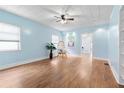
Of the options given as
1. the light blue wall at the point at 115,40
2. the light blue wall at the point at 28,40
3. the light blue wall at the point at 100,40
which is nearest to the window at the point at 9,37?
the light blue wall at the point at 28,40

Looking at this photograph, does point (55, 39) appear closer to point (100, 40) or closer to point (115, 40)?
point (100, 40)

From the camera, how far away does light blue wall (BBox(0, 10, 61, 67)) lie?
515 cm

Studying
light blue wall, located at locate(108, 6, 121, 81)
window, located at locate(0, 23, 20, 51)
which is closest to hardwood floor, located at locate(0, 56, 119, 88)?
light blue wall, located at locate(108, 6, 121, 81)

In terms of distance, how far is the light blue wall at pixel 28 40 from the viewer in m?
5.15

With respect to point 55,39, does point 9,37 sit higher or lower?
lower

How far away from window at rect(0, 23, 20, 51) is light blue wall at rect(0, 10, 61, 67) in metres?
0.22

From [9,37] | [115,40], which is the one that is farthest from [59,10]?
[9,37]

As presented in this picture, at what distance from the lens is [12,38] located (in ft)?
18.4

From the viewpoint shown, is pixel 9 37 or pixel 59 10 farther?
pixel 9 37

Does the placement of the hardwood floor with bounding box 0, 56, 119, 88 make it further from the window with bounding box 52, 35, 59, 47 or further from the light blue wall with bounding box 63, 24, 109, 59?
the window with bounding box 52, 35, 59, 47

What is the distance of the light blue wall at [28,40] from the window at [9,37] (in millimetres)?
221

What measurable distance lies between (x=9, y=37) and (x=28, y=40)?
1.28m

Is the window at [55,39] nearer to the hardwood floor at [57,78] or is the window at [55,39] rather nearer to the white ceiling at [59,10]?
the white ceiling at [59,10]

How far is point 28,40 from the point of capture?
6.57m
